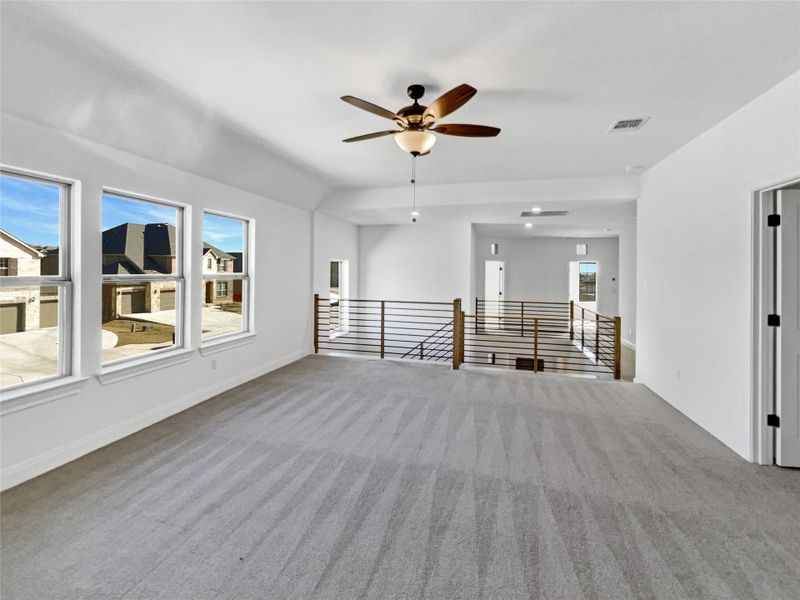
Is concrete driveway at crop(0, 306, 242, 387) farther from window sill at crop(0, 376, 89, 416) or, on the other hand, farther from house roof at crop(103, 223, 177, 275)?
house roof at crop(103, 223, 177, 275)

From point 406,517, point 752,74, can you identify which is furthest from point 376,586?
point 752,74

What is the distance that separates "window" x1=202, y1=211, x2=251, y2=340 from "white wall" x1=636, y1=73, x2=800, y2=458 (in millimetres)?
4919

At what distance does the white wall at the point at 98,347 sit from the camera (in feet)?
8.07

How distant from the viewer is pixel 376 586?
1643mm

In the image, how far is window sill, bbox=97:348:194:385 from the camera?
9.95ft

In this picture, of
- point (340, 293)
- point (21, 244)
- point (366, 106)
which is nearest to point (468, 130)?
point (366, 106)

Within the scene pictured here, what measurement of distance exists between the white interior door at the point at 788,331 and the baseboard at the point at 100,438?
4986 millimetres

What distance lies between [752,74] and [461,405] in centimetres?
338

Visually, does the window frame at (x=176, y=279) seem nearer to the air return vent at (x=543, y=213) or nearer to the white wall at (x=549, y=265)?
the air return vent at (x=543, y=213)

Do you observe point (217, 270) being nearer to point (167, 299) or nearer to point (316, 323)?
point (167, 299)

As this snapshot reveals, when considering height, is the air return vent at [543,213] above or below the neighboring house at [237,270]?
above

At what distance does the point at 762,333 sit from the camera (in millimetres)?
2768

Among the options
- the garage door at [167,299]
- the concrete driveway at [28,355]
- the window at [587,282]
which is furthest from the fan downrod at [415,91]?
the window at [587,282]

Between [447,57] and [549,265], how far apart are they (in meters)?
8.83
